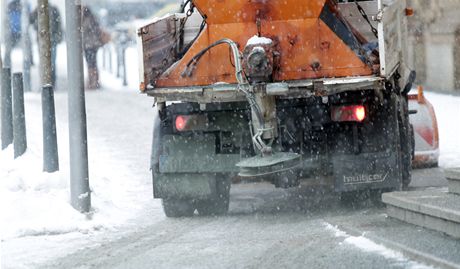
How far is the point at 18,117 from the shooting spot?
13227 mm

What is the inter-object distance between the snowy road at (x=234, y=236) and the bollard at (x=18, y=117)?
1.39 ft

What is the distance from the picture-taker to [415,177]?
44.6ft

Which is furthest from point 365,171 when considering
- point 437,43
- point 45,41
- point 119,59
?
point 119,59

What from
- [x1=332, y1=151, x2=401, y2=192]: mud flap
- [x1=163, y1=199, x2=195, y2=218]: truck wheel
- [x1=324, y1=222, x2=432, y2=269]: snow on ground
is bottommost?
[x1=324, y1=222, x2=432, y2=269]: snow on ground

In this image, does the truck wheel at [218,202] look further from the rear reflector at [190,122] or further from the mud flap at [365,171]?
the mud flap at [365,171]

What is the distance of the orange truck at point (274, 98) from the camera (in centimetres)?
1052

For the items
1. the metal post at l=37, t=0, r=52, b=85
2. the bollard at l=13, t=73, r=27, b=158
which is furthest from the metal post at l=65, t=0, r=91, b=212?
the bollard at l=13, t=73, r=27, b=158

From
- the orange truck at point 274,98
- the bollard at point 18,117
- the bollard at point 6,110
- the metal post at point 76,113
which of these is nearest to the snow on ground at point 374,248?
the orange truck at point 274,98

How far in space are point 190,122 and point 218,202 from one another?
87 cm

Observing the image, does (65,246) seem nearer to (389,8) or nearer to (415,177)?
(389,8)

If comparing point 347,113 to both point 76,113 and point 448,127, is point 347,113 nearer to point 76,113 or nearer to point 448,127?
point 76,113

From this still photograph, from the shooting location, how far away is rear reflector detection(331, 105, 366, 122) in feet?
35.8

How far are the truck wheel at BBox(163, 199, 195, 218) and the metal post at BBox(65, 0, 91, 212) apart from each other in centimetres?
77

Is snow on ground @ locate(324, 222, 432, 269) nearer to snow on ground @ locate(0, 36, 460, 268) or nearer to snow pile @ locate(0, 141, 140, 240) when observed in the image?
snow on ground @ locate(0, 36, 460, 268)
